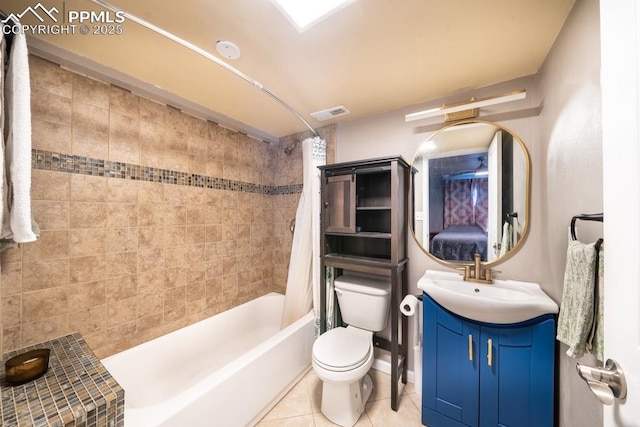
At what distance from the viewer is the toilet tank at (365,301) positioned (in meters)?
1.66

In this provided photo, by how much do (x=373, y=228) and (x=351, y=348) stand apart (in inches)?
37.0

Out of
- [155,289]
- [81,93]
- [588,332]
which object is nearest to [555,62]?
[588,332]

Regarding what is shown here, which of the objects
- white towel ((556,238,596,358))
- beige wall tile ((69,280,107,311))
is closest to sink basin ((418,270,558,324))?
white towel ((556,238,596,358))

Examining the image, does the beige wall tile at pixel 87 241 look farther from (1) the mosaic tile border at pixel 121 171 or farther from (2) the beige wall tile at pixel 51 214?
(1) the mosaic tile border at pixel 121 171

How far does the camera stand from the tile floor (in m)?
1.44

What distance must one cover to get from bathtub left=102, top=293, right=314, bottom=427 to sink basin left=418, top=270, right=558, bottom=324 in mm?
1105

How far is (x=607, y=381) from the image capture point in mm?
449

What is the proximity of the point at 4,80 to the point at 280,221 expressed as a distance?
2006mm

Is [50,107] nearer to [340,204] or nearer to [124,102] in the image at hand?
[124,102]

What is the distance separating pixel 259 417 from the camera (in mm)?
1452

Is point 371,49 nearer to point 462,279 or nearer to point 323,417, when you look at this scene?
point 462,279

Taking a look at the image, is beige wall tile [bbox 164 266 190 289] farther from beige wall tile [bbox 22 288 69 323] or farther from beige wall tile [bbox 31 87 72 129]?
beige wall tile [bbox 31 87 72 129]

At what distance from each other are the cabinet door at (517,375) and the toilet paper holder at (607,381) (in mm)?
864

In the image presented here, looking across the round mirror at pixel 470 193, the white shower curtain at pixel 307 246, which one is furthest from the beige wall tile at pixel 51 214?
the round mirror at pixel 470 193
